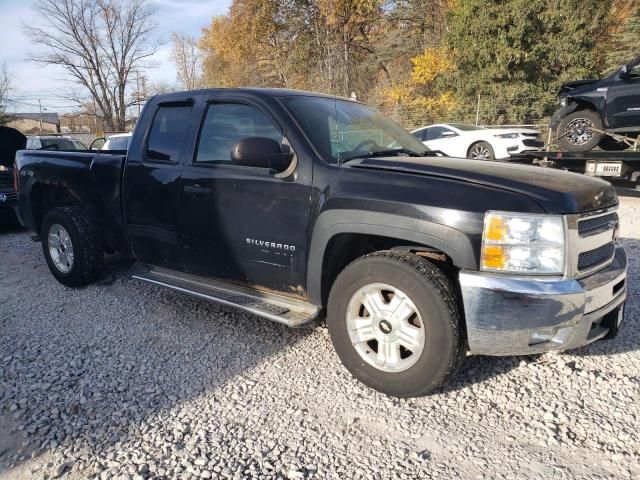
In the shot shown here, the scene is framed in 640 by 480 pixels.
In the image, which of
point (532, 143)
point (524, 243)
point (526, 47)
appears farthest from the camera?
point (526, 47)

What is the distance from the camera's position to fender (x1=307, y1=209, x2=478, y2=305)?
249cm

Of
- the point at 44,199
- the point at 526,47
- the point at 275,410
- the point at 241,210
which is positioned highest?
the point at 526,47

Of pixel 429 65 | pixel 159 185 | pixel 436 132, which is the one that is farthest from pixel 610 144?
pixel 429 65

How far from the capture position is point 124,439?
2447 mm

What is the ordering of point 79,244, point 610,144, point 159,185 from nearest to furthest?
1. point 159,185
2. point 79,244
3. point 610,144

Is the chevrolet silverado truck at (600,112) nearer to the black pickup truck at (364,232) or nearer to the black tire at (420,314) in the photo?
the black pickup truck at (364,232)

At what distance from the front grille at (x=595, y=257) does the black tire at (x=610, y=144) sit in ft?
23.8

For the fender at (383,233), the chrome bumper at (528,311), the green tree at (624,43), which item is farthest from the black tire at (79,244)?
the green tree at (624,43)

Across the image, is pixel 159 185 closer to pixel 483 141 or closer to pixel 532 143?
pixel 483 141

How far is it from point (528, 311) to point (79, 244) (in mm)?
4008

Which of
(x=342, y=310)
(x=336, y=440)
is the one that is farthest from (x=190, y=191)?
(x=336, y=440)

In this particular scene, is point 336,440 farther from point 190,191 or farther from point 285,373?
point 190,191

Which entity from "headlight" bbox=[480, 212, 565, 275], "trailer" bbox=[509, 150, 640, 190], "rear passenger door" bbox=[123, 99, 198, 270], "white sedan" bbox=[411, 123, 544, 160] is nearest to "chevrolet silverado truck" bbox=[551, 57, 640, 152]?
"trailer" bbox=[509, 150, 640, 190]

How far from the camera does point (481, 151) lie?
12.3 meters
